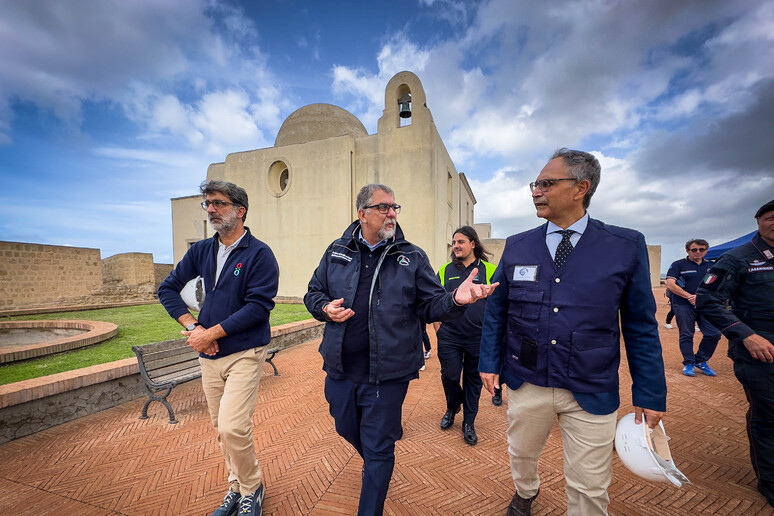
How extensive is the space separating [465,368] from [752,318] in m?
2.43

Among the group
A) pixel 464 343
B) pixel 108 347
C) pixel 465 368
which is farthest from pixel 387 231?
pixel 108 347

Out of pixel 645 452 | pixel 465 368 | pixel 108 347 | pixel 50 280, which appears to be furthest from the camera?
pixel 50 280

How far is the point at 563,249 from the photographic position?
6.62ft

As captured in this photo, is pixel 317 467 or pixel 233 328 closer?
pixel 233 328

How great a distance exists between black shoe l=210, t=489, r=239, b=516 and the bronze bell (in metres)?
15.3

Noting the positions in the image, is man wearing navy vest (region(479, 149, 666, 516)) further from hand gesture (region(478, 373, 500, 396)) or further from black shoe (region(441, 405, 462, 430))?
black shoe (region(441, 405, 462, 430))

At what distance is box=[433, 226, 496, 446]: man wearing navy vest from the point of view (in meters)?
3.47

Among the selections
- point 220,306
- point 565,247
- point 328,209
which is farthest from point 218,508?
point 328,209

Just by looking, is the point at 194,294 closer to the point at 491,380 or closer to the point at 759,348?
the point at 491,380

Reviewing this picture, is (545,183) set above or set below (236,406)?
above

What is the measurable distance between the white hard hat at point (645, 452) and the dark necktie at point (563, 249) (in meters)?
0.94

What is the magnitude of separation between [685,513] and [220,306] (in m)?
3.78

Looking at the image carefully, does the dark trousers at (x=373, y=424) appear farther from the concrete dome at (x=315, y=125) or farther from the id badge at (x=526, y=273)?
the concrete dome at (x=315, y=125)

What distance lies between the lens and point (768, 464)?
258 centimetres
